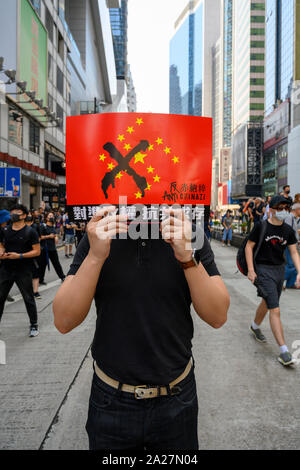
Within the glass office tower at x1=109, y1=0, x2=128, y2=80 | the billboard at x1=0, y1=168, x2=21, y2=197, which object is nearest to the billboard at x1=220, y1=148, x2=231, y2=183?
the glass office tower at x1=109, y1=0, x2=128, y2=80

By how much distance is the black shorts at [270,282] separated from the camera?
4.49 metres

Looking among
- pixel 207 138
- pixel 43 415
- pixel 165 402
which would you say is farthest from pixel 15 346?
pixel 207 138

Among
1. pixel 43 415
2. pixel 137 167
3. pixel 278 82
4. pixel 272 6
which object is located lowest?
pixel 43 415

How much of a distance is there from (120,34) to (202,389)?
150095mm

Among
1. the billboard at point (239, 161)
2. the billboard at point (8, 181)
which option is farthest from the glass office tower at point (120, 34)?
the billboard at point (8, 181)

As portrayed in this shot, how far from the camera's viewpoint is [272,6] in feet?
217

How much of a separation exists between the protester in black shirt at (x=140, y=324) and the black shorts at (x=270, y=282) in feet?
10.2

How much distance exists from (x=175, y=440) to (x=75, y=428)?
1.71 metres

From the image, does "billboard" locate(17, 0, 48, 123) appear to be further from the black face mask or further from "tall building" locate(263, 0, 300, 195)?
"tall building" locate(263, 0, 300, 195)

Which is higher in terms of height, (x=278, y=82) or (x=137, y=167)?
(x=278, y=82)

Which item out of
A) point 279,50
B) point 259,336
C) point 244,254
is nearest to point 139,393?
point 244,254

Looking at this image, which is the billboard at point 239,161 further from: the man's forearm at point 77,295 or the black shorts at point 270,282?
the man's forearm at point 77,295
